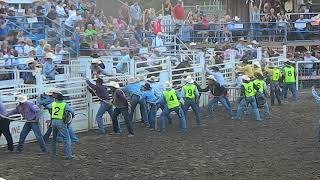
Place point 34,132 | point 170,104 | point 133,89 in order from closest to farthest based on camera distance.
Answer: point 34,132, point 170,104, point 133,89

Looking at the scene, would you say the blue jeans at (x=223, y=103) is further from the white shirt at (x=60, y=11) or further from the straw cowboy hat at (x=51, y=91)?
the white shirt at (x=60, y=11)

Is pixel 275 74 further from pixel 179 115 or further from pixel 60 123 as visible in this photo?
pixel 60 123

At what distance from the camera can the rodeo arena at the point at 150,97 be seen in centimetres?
1268

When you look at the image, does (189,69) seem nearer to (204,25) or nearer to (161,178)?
(204,25)

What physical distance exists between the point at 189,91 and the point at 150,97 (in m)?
1.08

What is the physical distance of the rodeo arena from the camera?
12.7m

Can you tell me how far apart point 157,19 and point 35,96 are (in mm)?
11435

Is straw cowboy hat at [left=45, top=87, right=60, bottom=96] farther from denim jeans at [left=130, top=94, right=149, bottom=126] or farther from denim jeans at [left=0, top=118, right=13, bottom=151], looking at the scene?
denim jeans at [left=130, top=94, right=149, bottom=126]

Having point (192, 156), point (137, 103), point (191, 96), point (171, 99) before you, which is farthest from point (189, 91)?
point (192, 156)

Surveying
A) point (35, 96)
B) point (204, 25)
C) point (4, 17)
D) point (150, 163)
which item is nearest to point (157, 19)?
point (204, 25)

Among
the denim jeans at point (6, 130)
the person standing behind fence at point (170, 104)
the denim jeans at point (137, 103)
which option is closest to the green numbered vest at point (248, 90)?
the person standing behind fence at point (170, 104)

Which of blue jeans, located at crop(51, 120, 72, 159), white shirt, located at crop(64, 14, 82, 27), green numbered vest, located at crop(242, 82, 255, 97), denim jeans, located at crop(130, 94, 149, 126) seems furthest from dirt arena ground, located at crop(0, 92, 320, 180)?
white shirt, located at crop(64, 14, 82, 27)

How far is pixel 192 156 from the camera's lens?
13.2m

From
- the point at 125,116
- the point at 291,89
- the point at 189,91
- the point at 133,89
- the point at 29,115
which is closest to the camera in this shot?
Result: the point at 29,115
